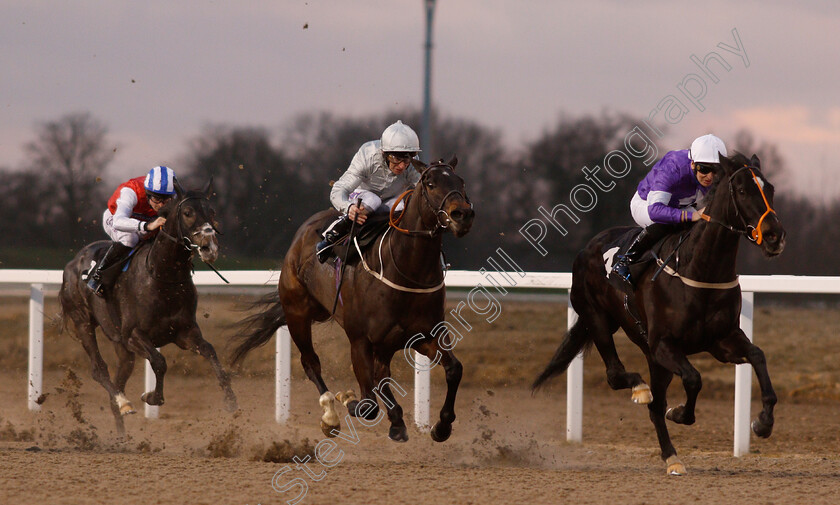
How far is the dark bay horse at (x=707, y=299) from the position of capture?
16.3 ft

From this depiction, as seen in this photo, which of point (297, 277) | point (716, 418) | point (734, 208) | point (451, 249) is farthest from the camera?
point (451, 249)

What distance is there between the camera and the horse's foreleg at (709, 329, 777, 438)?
497 cm

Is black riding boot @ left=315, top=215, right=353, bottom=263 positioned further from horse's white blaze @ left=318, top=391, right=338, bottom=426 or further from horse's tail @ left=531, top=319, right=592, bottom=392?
horse's tail @ left=531, top=319, right=592, bottom=392

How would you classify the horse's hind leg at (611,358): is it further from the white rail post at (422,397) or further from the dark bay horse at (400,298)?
the white rail post at (422,397)

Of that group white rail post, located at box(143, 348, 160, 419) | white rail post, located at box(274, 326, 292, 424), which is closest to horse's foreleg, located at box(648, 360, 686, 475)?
white rail post, located at box(274, 326, 292, 424)

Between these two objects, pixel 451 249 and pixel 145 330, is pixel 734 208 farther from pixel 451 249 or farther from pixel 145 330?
pixel 451 249

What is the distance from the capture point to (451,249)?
17953 mm

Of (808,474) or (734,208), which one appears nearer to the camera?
(734,208)

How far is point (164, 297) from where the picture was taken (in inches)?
275

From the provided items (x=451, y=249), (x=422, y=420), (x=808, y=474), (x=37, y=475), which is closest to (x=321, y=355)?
(x=422, y=420)

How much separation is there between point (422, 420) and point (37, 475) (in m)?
2.88

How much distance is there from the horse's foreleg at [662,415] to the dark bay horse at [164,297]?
279 centimetres

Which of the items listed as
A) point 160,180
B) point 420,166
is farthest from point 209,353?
point 420,166

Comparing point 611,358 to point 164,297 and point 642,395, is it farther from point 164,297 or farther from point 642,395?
point 164,297
